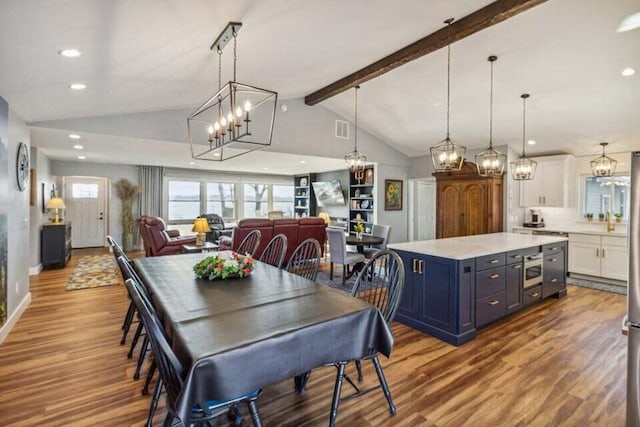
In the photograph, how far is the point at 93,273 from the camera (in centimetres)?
614

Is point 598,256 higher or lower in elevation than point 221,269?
lower

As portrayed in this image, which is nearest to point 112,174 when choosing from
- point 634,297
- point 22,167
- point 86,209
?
point 86,209

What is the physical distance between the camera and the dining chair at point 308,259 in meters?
3.01

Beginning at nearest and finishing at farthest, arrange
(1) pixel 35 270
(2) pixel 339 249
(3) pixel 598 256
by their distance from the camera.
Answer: (2) pixel 339 249 → (3) pixel 598 256 → (1) pixel 35 270

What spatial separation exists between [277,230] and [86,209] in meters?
6.30

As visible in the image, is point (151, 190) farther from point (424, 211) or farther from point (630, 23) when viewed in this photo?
point (630, 23)

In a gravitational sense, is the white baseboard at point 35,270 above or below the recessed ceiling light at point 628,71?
below

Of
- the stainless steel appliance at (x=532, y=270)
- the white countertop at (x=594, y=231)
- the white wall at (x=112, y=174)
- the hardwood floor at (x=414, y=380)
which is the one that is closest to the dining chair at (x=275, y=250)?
the hardwood floor at (x=414, y=380)

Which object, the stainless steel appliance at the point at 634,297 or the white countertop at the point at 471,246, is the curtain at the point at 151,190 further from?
the stainless steel appliance at the point at 634,297

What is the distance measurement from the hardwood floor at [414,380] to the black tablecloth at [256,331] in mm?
674

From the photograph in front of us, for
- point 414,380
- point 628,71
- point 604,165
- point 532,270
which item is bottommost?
point 414,380

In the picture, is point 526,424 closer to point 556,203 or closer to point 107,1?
point 107,1

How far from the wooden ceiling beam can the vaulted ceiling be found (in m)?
0.12

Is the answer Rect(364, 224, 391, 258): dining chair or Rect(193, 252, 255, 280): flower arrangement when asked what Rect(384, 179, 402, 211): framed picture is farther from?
Rect(193, 252, 255, 280): flower arrangement
